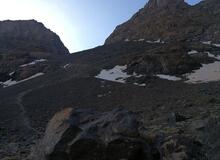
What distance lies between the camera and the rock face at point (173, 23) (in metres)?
93.1

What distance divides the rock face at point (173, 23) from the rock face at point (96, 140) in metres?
71.0

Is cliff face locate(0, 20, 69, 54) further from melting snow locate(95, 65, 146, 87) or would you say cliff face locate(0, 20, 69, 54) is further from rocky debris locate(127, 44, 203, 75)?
rocky debris locate(127, 44, 203, 75)

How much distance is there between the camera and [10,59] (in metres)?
95.6

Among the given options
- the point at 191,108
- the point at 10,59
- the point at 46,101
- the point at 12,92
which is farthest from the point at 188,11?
the point at 191,108

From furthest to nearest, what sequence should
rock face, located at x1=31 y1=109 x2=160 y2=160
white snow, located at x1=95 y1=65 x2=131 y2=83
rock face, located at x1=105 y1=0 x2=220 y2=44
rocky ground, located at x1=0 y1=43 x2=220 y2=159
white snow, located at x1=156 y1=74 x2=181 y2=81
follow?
rock face, located at x1=105 y1=0 x2=220 y2=44, white snow, located at x1=95 y1=65 x2=131 y2=83, white snow, located at x1=156 y1=74 x2=181 y2=81, rocky ground, located at x1=0 y1=43 x2=220 y2=159, rock face, located at x1=31 y1=109 x2=160 y2=160

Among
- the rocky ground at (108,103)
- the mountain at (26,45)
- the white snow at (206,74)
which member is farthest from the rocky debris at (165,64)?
the mountain at (26,45)

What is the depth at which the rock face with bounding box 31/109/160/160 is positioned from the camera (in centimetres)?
1342

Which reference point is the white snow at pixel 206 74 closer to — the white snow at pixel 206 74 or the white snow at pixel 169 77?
the white snow at pixel 206 74

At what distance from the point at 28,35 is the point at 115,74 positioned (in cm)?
8490

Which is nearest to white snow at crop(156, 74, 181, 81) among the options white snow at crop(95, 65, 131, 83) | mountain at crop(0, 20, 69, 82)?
white snow at crop(95, 65, 131, 83)

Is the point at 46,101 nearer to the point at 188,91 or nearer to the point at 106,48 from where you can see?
the point at 188,91

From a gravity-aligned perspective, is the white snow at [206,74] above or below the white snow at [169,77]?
below

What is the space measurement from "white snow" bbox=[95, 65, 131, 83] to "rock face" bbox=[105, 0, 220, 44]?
26970 millimetres

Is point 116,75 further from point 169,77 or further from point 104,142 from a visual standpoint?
point 104,142
